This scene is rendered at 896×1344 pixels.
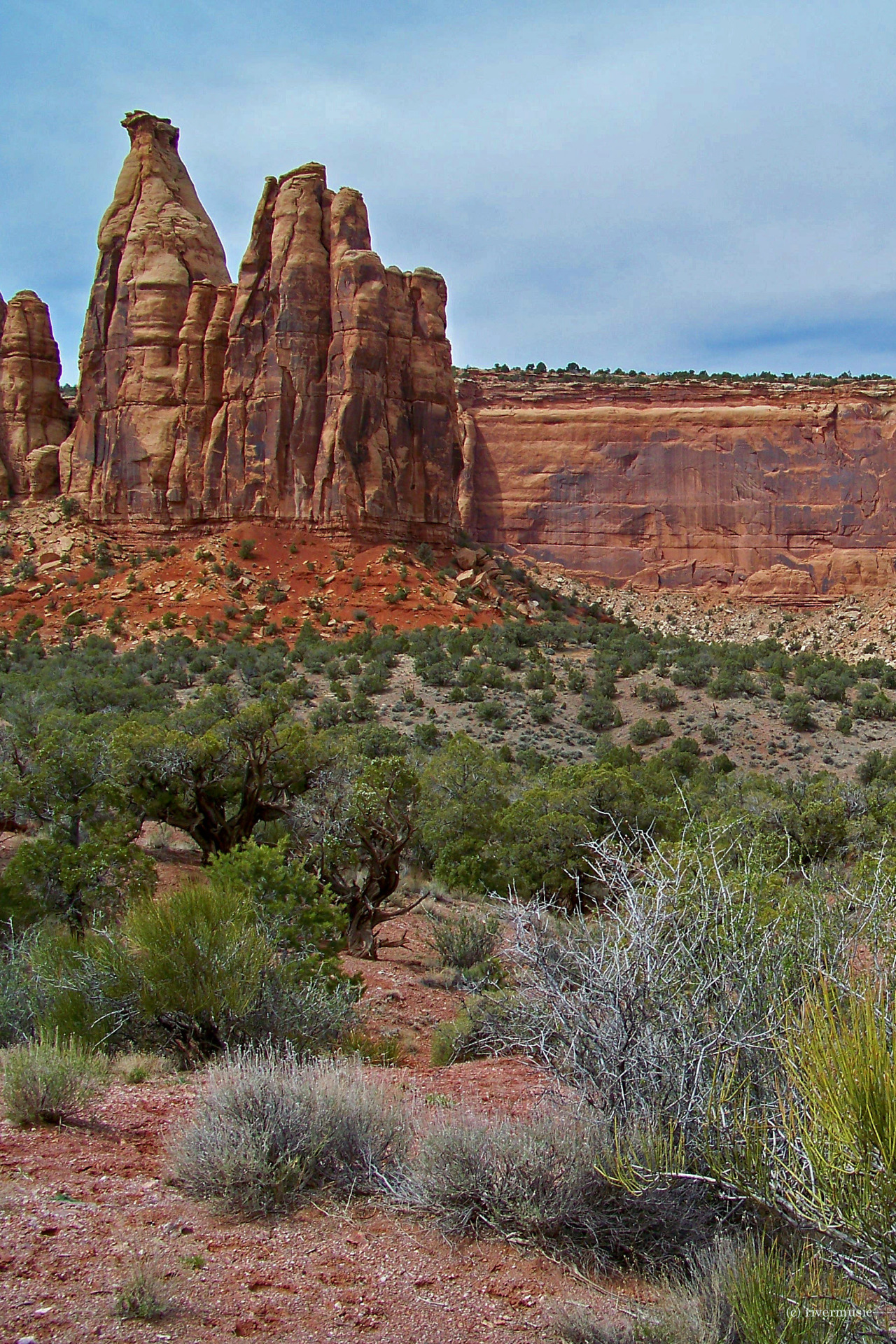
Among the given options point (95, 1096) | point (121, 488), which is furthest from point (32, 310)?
point (95, 1096)

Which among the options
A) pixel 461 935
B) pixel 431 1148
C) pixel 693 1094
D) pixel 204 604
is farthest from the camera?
pixel 204 604

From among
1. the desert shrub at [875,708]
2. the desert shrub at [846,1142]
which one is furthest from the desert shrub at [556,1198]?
the desert shrub at [875,708]

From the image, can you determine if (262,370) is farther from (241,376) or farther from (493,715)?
(493,715)

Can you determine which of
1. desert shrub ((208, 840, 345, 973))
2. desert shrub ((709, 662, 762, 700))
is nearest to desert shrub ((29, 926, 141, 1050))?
desert shrub ((208, 840, 345, 973))

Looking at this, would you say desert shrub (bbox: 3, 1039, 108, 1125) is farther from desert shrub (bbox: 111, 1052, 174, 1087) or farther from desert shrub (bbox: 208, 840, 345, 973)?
desert shrub (bbox: 208, 840, 345, 973)

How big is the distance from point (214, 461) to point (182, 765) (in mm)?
28916

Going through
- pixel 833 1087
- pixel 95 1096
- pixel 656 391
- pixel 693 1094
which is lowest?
pixel 95 1096

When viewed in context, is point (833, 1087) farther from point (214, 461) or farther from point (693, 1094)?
point (214, 461)

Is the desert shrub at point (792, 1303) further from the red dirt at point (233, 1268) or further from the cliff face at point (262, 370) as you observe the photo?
the cliff face at point (262, 370)

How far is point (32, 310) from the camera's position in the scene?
48969 mm

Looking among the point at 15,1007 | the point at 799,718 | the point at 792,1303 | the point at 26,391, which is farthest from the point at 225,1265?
the point at 26,391

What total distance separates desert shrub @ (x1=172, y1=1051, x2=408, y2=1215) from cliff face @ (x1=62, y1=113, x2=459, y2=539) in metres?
35.4

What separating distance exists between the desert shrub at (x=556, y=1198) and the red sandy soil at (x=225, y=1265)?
14 cm

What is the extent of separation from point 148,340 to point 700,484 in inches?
1261
